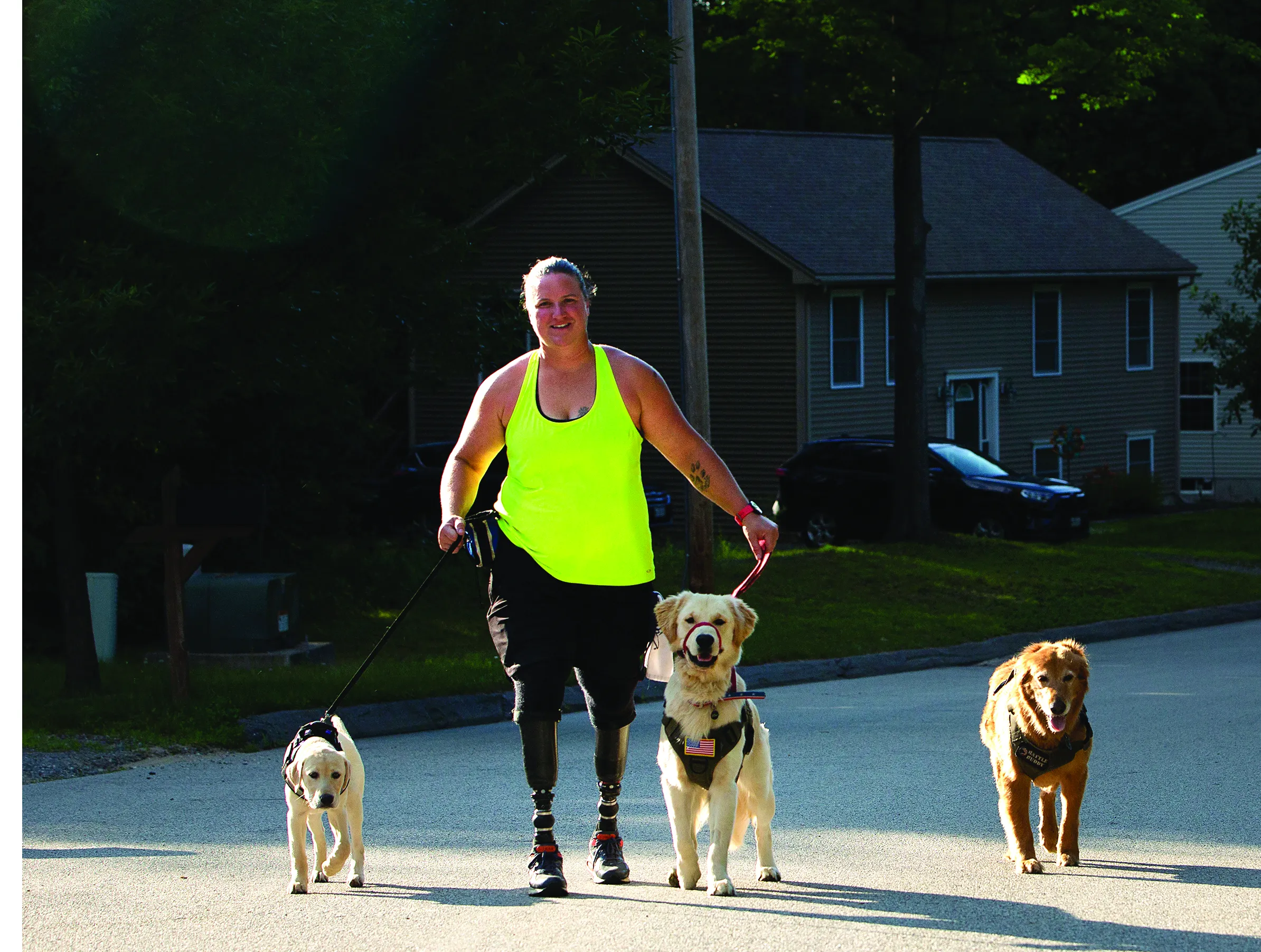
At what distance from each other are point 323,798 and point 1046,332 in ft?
99.3

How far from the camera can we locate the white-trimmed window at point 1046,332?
111 ft

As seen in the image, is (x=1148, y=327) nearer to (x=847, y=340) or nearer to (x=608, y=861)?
(x=847, y=340)

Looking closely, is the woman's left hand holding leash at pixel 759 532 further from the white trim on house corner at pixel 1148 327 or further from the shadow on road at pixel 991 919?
the white trim on house corner at pixel 1148 327

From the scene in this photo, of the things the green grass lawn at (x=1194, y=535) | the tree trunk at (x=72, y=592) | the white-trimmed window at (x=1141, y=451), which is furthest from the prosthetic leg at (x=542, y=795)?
the white-trimmed window at (x=1141, y=451)

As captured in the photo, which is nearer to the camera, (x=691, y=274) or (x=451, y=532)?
(x=451, y=532)

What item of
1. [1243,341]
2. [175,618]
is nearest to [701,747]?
[175,618]

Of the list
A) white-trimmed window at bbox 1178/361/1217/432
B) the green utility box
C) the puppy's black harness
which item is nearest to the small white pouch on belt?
the puppy's black harness

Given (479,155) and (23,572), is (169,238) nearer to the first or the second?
(479,155)

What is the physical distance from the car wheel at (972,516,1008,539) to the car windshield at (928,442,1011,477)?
84 centimetres

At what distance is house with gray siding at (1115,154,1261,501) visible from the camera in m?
39.8

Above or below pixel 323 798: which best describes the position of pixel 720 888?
below

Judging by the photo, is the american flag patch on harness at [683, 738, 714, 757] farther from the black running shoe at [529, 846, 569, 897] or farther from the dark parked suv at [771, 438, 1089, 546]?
the dark parked suv at [771, 438, 1089, 546]

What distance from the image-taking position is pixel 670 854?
679 cm

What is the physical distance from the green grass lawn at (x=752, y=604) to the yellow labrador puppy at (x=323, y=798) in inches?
158
